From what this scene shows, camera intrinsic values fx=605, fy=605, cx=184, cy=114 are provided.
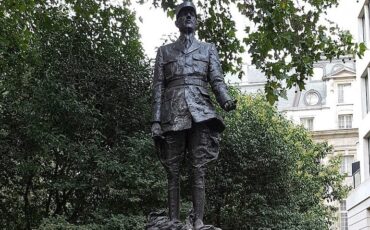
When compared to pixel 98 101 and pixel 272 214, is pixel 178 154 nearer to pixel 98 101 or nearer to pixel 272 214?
pixel 98 101

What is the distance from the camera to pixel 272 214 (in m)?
20.4

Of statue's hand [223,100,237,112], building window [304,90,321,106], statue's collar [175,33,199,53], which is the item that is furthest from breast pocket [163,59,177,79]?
building window [304,90,321,106]

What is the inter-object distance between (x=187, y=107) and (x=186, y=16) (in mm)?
1048

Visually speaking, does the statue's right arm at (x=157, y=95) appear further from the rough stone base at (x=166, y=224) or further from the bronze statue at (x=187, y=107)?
the rough stone base at (x=166, y=224)

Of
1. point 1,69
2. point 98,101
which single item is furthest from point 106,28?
point 1,69

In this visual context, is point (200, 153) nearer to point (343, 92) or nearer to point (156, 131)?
point (156, 131)

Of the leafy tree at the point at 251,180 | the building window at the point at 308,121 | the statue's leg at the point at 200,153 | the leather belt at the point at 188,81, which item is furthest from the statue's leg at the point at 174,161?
the building window at the point at 308,121

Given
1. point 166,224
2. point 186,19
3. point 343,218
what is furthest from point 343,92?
point 166,224

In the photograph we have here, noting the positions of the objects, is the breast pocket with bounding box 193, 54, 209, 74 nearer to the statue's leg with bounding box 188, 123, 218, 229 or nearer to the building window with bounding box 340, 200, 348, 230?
the statue's leg with bounding box 188, 123, 218, 229

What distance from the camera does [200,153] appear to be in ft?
21.7

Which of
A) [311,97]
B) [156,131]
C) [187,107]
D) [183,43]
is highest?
[311,97]

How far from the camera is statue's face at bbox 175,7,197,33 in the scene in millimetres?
6742

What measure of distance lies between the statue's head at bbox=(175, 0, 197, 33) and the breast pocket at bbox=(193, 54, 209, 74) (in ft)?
1.09

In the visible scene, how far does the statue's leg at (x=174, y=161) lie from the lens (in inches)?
→ 259
